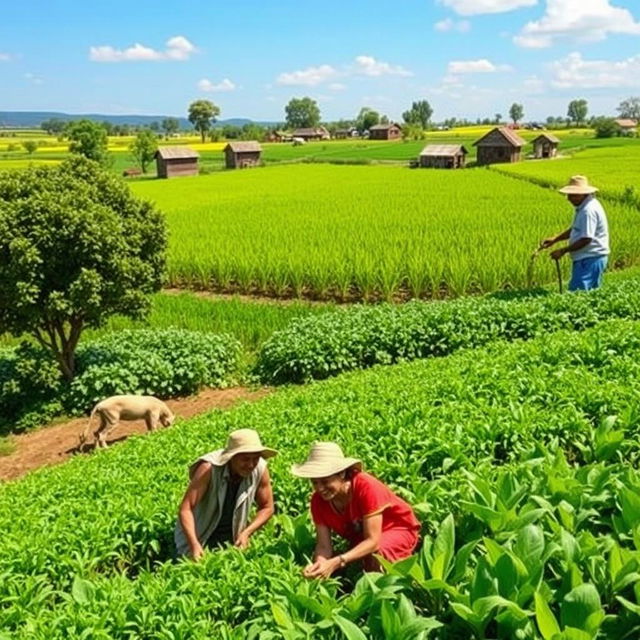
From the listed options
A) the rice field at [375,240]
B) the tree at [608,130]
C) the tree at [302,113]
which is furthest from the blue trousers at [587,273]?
the tree at [302,113]

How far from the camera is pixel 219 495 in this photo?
15.5 feet

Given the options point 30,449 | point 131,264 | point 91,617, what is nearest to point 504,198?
point 131,264

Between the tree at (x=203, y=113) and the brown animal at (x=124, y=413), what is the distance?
359ft

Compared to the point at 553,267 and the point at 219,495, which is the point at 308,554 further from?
the point at 553,267

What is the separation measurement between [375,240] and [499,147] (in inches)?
1684

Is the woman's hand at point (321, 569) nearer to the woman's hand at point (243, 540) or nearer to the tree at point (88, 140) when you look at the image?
the woman's hand at point (243, 540)

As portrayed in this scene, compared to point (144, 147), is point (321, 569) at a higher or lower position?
lower

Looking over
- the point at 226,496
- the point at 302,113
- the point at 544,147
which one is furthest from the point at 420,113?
the point at 226,496

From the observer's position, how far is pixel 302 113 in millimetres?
167375

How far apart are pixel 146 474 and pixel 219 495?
1.12 metres

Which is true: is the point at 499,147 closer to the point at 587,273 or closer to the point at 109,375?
the point at 587,273

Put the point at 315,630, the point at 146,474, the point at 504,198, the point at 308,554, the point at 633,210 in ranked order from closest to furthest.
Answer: the point at 315,630 < the point at 308,554 < the point at 146,474 < the point at 633,210 < the point at 504,198

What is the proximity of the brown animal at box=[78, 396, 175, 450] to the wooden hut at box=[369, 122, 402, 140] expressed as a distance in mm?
102242

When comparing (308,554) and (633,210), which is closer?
(308,554)
